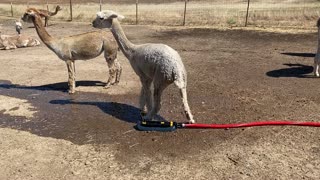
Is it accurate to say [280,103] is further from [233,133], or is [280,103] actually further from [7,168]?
[7,168]

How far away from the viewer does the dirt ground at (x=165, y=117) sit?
615 cm

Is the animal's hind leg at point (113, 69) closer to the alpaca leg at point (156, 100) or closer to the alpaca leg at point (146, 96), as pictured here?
the alpaca leg at point (146, 96)

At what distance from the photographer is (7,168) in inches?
245

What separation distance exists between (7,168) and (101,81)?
5237 millimetres

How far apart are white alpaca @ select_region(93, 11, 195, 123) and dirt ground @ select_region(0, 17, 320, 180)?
59cm

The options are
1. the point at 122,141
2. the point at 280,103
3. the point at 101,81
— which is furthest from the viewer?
the point at 101,81

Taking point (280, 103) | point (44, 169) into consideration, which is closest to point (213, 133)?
point (280, 103)

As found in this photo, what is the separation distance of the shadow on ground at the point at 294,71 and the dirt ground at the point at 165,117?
0.03m

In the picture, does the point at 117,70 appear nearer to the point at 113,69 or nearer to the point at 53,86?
the point at 113,69

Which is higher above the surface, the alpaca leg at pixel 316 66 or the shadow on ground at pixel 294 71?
the alpaca leg at pixel 316 66

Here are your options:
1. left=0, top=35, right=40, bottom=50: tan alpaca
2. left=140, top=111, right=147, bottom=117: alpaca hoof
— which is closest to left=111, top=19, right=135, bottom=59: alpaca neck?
left=140, top=111, right=147, bottom=117: alpaca hoof

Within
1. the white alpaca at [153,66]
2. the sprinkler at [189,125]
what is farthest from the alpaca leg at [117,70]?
the sprinkler at [189,125]

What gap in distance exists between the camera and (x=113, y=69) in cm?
1037

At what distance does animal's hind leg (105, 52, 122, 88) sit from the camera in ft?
33.5
